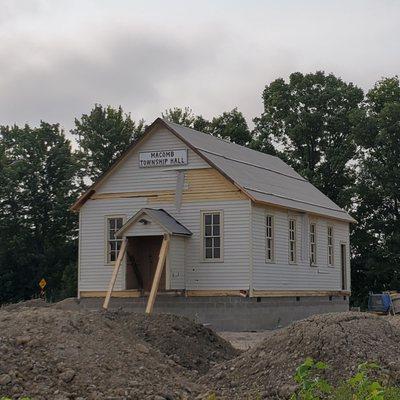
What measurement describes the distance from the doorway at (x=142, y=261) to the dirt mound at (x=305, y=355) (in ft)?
47.7

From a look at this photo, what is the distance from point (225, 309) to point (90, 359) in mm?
14218

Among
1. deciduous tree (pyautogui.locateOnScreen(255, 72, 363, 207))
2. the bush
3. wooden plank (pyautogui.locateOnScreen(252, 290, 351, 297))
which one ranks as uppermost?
deciduous tree (pyautogui.locateOnScreen(255, 72, 363, 207))

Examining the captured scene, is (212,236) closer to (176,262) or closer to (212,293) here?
(176,262)

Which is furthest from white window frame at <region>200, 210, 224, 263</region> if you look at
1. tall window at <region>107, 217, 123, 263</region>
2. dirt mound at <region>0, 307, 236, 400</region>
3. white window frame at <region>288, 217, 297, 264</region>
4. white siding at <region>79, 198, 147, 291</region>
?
dirt mound at <region>0, 307, 236, 400</region>

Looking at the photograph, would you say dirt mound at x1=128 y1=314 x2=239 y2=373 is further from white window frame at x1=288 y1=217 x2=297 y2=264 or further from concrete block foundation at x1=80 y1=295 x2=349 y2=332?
white window frame at x1=288 y1=217 x2=297 y2=264

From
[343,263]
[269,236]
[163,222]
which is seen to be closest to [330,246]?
[343,263]

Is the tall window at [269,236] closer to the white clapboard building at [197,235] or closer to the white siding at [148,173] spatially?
the white clapboard building at [197,235]

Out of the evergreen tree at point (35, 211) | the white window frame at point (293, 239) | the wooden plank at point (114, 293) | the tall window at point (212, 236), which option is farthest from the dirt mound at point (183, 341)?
the evergreen tree at point (35, 211)

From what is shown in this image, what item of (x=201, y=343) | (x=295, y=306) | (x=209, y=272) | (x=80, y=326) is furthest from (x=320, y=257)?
(x=80, y=326)

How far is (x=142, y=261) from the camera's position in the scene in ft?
92.8

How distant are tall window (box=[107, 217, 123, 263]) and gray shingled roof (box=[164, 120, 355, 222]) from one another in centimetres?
397

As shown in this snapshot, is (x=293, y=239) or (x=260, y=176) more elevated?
(x=260, y=176)

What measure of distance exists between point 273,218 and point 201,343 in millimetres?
12197

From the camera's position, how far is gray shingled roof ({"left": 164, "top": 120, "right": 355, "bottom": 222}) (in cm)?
2764
